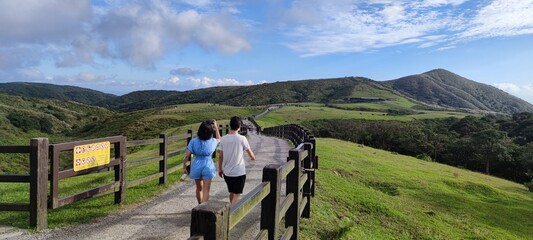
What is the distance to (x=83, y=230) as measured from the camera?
7191 millimetres

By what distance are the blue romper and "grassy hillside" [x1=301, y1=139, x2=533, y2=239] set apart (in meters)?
2.30

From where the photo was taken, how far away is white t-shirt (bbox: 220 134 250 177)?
23.3ft

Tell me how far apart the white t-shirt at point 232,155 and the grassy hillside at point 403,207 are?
1980 millimetres

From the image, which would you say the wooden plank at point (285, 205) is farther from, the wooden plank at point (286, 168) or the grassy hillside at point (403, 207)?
the grassy hillside at point (403, 207)

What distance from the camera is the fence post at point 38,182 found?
6.76 meters

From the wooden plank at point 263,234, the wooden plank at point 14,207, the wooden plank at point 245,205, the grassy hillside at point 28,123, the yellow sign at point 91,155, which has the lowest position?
the grassy hillside at point 28,123

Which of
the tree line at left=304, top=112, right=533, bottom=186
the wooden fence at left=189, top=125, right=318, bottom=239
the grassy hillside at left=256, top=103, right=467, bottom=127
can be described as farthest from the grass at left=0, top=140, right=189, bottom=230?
the grassy hillside at left=256, top=103, right=467, bottom=127

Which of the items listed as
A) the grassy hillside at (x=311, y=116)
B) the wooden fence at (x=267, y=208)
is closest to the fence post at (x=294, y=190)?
the wooden fence at (x=267, y=208)

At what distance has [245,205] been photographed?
3.46 metres

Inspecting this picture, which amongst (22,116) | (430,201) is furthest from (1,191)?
(22,116)

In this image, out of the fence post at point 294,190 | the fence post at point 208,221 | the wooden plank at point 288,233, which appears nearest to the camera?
the fence post at point 208,221

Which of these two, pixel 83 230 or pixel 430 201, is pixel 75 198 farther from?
pixel 430 201

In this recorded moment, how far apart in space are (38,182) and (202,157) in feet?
9.56

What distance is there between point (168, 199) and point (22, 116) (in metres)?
107
